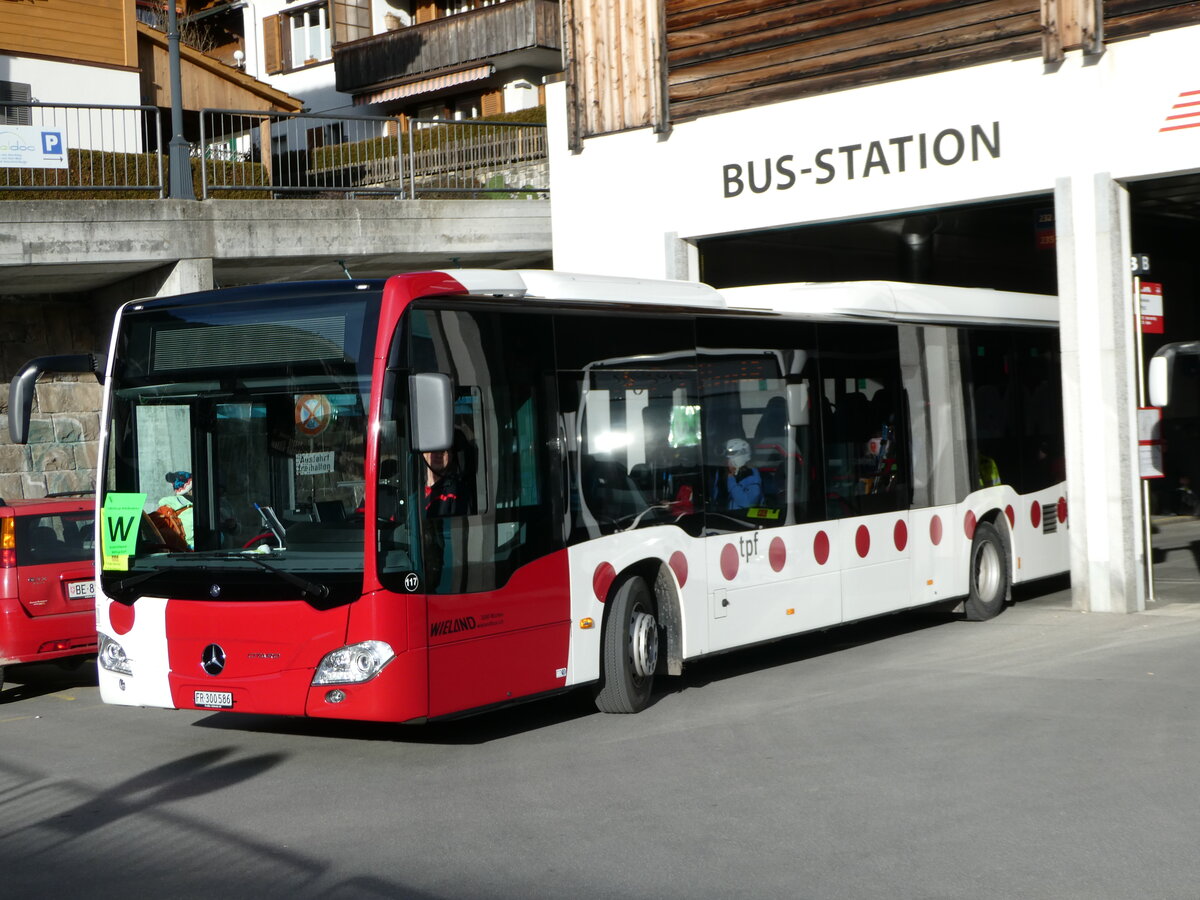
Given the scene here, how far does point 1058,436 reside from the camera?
49.6 feet

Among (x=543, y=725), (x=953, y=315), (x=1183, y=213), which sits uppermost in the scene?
(x=1183, y=213)

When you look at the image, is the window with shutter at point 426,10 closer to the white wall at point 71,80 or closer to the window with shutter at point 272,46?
the window with shutter at point 272,46

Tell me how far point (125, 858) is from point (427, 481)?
2554 mm

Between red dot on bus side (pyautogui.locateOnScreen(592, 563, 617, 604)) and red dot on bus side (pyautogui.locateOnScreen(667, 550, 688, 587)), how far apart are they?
25.0 inches

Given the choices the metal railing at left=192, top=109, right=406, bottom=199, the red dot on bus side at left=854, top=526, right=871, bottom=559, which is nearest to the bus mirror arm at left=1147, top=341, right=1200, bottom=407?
the red dot on bus side at left=854, top=526, right=871, bottom=559

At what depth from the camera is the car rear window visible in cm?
1137

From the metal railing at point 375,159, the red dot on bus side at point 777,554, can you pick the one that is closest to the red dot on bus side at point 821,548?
the red dot on bus side at point 777,554

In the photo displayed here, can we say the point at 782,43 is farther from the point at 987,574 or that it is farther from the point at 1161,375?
the point at 987,574

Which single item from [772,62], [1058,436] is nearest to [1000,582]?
[1058,436]

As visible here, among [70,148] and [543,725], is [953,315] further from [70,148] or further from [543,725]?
[70,148]

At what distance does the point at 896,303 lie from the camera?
43.2 ft

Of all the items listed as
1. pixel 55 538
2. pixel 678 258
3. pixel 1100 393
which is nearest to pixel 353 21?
pixel 678 258

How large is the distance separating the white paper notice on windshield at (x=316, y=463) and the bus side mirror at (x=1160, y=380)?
23.9ft

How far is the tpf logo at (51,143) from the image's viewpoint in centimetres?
1894
